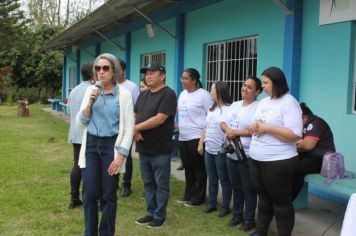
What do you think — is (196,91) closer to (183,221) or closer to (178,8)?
(183,221)

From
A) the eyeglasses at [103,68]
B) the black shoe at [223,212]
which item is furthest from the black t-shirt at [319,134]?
the eyeglasses at [103,68]

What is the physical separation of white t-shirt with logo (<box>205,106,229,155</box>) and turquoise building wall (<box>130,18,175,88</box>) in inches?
225

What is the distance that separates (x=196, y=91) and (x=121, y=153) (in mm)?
2009

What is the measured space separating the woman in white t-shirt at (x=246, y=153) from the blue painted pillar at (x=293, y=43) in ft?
5.88

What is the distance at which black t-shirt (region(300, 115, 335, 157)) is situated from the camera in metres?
4.90

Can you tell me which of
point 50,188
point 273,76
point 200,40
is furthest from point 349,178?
point 200,40

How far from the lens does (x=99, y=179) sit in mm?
4168

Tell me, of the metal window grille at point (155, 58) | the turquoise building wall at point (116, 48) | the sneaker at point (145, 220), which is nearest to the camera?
the sneaker at point (145, 220)

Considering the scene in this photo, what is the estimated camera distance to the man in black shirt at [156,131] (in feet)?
16.0

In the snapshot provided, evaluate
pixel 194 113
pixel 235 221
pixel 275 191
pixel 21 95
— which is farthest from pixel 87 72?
pixel 21 95

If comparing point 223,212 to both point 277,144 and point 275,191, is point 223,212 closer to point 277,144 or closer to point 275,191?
point 275,191

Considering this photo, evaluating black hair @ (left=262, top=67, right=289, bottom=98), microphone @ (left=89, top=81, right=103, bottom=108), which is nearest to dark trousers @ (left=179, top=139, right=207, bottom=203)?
black hair @ (left=262, top=67, right=289, bottom=98)

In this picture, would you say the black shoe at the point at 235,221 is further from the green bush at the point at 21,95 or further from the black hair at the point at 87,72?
the green bush at the point at 21,95

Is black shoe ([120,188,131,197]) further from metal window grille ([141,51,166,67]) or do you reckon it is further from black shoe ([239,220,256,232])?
metal window grille ([141,51,166,67])
